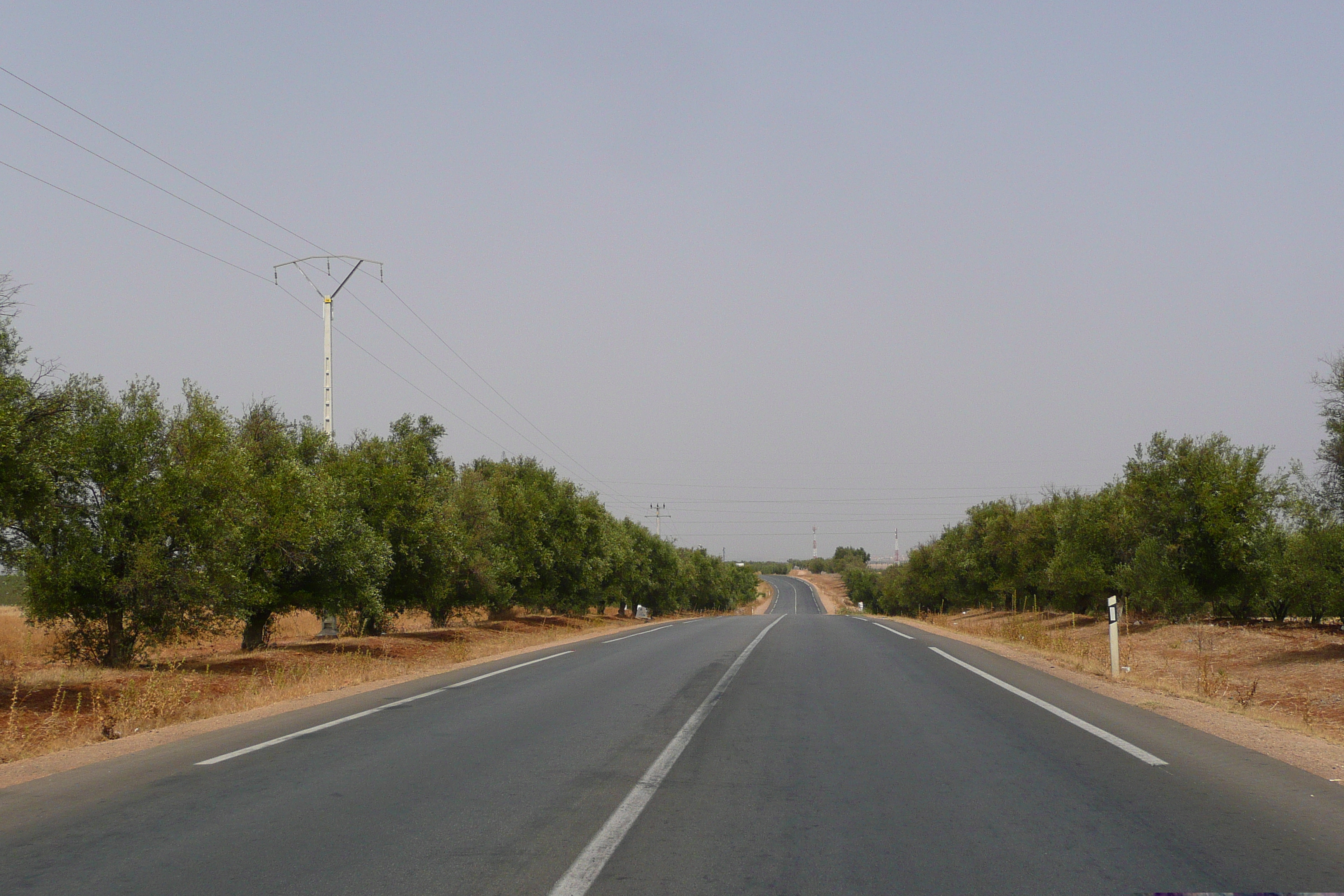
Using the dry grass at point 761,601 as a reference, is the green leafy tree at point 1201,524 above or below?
above

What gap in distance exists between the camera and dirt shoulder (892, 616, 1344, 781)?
28.0ft

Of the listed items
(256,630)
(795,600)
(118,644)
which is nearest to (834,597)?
(795,600)

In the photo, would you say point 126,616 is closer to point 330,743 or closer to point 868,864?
point 330,743

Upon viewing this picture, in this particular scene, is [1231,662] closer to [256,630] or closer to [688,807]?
[688,807]

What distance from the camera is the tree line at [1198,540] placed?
69.2ft

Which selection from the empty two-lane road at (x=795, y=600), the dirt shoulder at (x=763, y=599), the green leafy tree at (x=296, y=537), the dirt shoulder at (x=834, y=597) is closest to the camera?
the green leafy tree at (x=296, y=537)

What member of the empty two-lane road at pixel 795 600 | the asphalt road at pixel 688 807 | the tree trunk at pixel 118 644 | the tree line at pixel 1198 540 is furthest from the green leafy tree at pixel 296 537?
the empty two-lane road at pixel 795 600

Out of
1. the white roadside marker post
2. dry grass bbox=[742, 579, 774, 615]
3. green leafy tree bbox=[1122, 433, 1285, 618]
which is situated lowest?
dry grass bbox=[742, 579, 774, 615]

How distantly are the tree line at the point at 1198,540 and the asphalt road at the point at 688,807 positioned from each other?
13.4 m

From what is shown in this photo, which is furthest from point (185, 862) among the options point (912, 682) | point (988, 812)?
point (912, 682)

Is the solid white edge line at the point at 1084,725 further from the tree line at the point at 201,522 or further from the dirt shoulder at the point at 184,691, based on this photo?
the tree line at the point at 201,522

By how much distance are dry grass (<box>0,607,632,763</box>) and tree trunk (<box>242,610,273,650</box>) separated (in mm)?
510

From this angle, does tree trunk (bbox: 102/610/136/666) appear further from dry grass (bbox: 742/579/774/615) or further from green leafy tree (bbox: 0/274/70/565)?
dry grass (bbox: 742/579/774/615)

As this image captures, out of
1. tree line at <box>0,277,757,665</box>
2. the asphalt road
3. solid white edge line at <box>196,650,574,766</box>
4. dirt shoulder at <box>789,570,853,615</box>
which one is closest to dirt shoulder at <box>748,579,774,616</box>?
dirt shoulder at <box>789,570,853,615</box>
